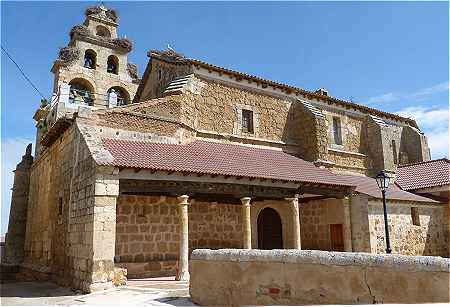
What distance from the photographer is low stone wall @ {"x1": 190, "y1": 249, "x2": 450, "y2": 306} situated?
13.9 feet

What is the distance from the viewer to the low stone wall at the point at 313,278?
4.23 m

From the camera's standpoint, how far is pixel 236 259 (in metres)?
6.09

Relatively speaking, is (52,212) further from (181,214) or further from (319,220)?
(319,220)

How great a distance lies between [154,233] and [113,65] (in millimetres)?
18821

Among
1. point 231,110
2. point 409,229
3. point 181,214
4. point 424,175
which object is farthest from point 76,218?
point 424,175

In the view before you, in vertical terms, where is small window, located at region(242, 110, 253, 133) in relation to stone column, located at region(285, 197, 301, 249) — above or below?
above

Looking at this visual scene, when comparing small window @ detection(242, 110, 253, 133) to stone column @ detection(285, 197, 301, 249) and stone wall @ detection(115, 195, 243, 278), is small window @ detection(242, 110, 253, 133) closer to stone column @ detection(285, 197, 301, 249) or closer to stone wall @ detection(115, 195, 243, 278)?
stone wall @ detection(115, 195, 243, 278)

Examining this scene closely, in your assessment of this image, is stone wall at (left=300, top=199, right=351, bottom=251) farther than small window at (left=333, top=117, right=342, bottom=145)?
No

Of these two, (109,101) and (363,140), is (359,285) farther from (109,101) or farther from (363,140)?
(109,101)

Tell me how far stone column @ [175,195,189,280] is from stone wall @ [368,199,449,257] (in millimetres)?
7557

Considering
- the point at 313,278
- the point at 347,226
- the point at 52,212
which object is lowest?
the point at 313,278

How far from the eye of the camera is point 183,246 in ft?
34.0

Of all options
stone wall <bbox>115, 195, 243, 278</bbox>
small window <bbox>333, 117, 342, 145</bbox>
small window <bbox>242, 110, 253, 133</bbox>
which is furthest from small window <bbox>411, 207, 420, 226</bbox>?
stone wall <bbox>115, 195, 243, 278</bbox>

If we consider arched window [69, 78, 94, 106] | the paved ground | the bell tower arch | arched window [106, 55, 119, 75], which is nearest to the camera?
the paved ground
